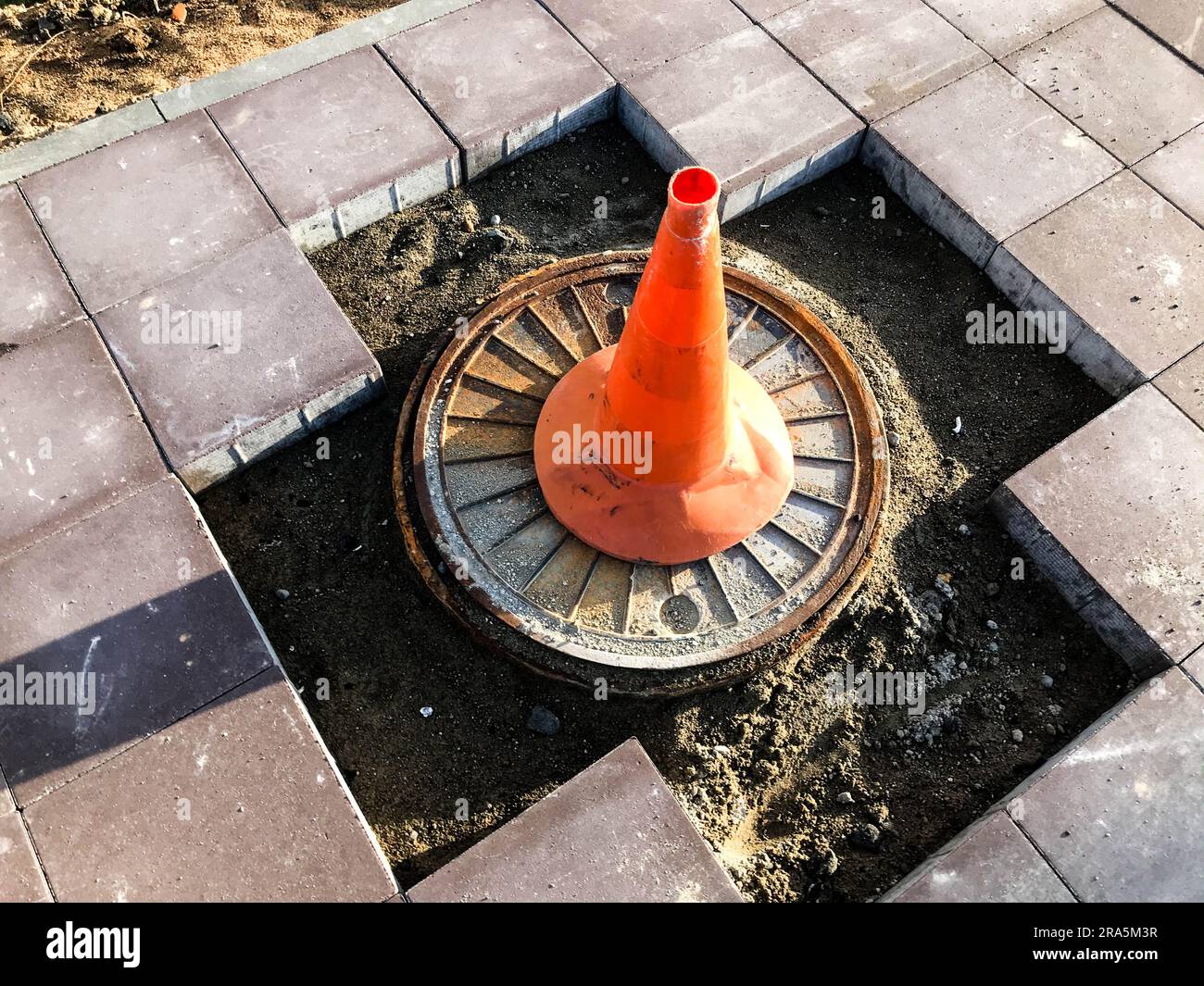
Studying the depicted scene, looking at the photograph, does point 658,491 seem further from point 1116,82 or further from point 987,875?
point 1116,82

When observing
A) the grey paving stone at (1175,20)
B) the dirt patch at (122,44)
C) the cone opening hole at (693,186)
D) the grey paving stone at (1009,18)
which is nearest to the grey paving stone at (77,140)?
the dirt patch at (122,44)

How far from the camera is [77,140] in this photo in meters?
5.12

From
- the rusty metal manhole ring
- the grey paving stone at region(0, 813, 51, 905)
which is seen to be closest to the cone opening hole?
the rusty metal manhole ring

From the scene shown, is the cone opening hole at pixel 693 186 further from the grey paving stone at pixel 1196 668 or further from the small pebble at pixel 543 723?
the grey paving stone at pixel 1196 668

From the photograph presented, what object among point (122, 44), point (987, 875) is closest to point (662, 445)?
point (987, 875)

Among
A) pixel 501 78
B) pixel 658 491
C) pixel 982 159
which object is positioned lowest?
pixel 658 491

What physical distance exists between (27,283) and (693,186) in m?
3.57

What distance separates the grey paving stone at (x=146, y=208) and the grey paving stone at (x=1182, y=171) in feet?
16.0

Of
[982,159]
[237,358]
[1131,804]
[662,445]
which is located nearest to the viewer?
[1131,804]

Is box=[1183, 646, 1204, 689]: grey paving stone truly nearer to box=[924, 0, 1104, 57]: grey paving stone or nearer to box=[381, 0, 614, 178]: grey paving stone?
box=[924, 0, 1104, 57]: grey paving stone

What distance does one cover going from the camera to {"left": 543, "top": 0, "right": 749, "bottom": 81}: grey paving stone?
5.46 metres
